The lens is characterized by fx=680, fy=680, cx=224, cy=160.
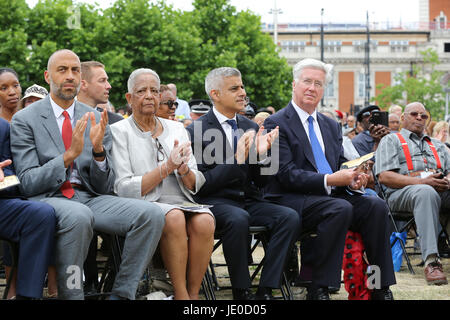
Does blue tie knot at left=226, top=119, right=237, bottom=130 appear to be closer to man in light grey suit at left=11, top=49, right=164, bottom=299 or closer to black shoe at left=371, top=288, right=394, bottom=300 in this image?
man in light grey suit at left=11, top=49, right=164, bottom=299

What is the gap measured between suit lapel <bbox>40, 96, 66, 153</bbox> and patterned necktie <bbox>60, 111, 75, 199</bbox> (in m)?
0.05

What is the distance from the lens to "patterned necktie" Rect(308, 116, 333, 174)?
5.98 metres

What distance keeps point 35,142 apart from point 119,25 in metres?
26.7

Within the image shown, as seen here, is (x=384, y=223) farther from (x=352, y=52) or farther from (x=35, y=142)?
(x=352, y=52)

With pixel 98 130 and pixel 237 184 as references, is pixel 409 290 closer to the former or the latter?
pixel 237 184

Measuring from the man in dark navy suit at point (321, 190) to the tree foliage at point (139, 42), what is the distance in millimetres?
22066

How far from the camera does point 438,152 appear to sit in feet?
26.3

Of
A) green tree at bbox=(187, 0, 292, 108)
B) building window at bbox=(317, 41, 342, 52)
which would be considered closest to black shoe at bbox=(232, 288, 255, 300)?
green tree at bbox=(187, 0, 292, 108)

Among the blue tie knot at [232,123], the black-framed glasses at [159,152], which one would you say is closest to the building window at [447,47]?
the blue tie knot at [232,123]

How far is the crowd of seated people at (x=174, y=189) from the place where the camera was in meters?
4.70

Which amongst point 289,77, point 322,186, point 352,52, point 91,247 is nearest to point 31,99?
point 91,247

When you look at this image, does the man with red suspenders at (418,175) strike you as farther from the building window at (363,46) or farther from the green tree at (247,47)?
the building window at (363,46)

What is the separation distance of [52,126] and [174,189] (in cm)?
109

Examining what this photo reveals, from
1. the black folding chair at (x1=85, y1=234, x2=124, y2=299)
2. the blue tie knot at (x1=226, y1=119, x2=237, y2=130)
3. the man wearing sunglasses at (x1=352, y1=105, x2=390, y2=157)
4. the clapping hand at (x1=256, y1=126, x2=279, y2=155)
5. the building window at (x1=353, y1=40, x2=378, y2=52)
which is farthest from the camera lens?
the building window at (x1=353, y1=40, x2=378, y2=52)
